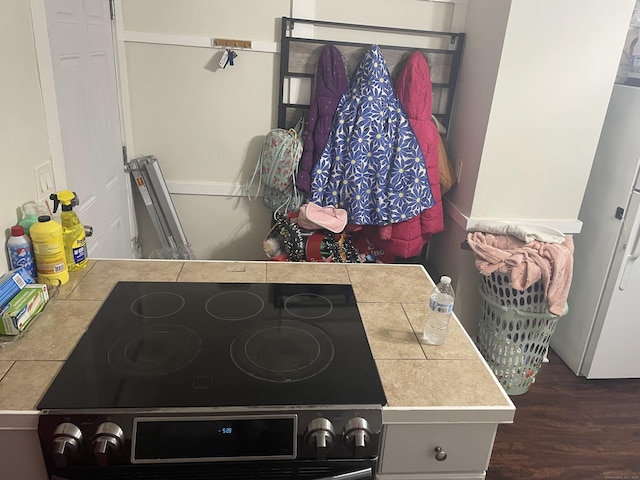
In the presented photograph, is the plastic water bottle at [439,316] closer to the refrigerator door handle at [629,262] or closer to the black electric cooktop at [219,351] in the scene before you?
the black electric cooktop at [219,351]

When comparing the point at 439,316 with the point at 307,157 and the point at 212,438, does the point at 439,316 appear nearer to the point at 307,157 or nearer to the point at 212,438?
the point at 212,438

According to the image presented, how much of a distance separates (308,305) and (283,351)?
234 mm

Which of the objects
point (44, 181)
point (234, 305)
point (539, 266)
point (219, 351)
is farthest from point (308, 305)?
point (539, 266)

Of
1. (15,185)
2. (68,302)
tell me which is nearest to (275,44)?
(15,185)

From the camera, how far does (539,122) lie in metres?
2.17

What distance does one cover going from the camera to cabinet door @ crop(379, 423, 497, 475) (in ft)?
3.63

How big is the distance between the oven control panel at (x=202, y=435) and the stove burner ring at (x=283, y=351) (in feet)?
0.37

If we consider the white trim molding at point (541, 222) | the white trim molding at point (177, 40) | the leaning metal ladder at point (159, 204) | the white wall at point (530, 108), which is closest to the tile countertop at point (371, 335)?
the white trim molding at point (541, 222)

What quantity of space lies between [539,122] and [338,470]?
171 cm

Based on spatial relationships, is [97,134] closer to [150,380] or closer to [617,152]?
[150,380]

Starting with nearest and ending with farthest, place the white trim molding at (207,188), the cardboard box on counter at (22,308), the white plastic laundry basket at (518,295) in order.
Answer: the cardboard box on counter at (22,308) → the white plastic laundry basket at (518,295) → the white trim molding at (207,188)

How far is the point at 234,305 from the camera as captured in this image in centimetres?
140

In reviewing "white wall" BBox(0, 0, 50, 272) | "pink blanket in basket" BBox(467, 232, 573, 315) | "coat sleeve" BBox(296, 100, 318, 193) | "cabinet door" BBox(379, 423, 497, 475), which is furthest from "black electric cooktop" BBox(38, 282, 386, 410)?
"coat sleeve" BBox(296, 100, 318, 193)

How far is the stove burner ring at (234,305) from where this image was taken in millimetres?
1352
